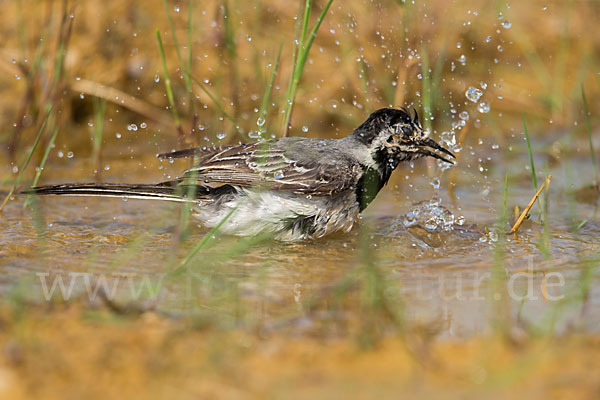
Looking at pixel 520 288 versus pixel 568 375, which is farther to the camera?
pixel 520 288

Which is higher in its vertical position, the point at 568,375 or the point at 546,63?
the point at 546,63

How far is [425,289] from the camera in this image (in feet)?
13.9

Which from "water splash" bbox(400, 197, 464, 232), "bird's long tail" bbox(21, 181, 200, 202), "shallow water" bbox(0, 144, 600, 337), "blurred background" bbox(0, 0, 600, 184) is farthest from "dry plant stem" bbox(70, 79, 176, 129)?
"water splash" bbox(400, 197, 464, 232)

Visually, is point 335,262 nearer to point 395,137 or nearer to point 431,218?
point 431,218

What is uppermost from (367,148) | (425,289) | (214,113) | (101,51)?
(101,51)

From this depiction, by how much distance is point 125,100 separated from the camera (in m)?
7.71

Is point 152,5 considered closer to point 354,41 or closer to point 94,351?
point 354,41

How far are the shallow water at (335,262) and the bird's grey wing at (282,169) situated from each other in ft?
1.37

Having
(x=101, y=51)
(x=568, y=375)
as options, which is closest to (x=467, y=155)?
(x=101, y=51)

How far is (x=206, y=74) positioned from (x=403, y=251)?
12.9 ft

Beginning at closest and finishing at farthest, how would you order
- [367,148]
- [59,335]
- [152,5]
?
[59,335] < [367,148] < [152,5]

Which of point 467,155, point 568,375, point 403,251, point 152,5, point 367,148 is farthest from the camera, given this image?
point 152,5

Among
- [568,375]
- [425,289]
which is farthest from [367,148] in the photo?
[568,375]

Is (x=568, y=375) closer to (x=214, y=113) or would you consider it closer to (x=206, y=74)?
(x=214, y=113)
